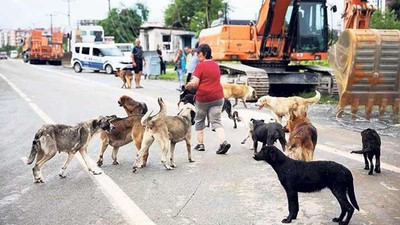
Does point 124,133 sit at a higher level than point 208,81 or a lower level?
lower

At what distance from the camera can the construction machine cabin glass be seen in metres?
18.9

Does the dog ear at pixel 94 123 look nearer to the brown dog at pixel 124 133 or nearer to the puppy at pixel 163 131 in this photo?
the brown dog at pixel 124 133

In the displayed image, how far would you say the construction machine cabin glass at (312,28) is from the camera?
1892 centimetres

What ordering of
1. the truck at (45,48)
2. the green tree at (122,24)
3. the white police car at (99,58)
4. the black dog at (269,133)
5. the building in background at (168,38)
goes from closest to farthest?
the black dog at (269,133) < the white police car at (99,58) < the building in background at (168,38) < the truck at (45,48) < the green tree at (122,24)

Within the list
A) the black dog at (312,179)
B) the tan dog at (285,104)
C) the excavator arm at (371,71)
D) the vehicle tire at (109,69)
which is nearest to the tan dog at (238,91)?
the excavator arm at (371,71)

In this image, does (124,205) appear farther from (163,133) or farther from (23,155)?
(23,155)

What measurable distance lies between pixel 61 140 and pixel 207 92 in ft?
9.43

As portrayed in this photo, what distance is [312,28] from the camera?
1908 cm

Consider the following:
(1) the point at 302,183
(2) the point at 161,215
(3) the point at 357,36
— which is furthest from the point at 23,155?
(3) the point at 357,36

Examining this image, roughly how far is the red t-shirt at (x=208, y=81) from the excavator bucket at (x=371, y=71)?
15.9 feet

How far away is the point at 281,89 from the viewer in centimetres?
2117

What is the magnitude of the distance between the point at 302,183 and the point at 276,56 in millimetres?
14472

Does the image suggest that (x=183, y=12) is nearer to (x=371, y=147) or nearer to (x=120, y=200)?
(x=371, y=147)

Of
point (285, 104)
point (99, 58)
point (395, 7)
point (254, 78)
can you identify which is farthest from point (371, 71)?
point (395, 7)
